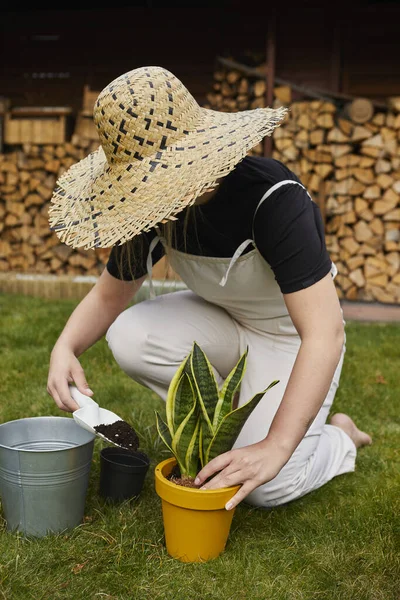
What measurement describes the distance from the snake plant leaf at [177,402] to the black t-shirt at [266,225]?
0.37 m

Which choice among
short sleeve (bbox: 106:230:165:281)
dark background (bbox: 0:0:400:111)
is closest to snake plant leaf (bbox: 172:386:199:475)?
short sleeve (bbox: 106:230:165:281)

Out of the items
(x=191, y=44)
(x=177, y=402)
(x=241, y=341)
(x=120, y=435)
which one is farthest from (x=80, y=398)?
(x=191, y=44)

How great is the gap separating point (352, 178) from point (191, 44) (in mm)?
2014

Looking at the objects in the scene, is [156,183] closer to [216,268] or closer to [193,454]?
[216,268]

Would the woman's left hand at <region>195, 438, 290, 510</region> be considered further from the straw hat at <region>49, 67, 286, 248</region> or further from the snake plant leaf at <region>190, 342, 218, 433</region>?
the straw hat at <region>49, 67, 286, 248</region>

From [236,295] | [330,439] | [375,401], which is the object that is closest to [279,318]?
[236,295]

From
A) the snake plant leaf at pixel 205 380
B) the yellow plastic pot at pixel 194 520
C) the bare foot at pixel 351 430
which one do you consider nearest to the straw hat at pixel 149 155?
the snake plant leaf at pixel 205 380

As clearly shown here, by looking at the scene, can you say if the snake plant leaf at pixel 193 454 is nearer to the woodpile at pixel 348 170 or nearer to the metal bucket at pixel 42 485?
the metal bucket at pixel 42 485

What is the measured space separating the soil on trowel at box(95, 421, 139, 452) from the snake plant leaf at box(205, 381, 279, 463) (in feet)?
0.67

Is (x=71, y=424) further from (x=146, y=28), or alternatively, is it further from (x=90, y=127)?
(x=146, y=28)

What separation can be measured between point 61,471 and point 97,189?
0.77m

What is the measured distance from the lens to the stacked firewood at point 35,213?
19.8 feet

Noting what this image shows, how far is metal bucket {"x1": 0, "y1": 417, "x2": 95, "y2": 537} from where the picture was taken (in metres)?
1.83

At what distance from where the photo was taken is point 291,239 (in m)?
1.84
